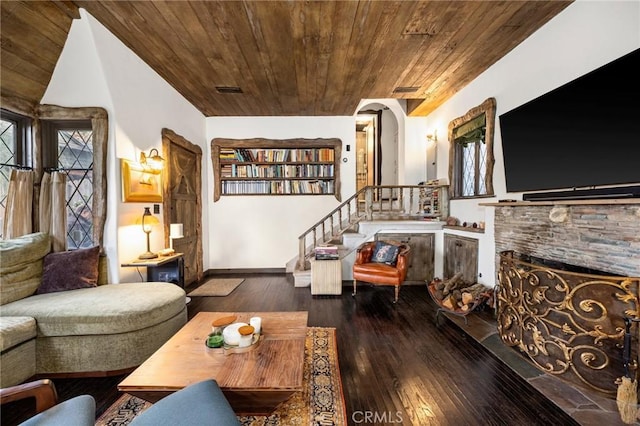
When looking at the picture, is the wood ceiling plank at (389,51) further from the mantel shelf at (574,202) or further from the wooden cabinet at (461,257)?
the wooden cabinet at (461,257)

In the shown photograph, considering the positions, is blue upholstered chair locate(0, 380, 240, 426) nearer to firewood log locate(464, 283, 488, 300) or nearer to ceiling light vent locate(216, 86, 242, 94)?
firewood log locate(464, 283, 488, 300)

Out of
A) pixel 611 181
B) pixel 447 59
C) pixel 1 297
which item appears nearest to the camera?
pixel 611 181

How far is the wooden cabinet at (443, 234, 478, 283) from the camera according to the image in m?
3.42

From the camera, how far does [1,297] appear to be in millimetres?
2053

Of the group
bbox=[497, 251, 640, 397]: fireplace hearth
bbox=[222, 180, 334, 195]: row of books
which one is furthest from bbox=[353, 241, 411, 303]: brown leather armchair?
bbox=[222, 180, 334, 195]: row of books

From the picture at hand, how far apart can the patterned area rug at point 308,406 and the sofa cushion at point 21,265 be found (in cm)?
133

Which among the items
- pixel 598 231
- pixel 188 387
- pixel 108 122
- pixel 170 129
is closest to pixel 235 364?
pixel 188 387

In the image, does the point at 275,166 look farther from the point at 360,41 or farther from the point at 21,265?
the point at 21,265

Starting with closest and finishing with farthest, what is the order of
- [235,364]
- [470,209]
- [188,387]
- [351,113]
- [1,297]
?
[188,387] → [235,364] → [1,297] → [470,209] → [351,113]

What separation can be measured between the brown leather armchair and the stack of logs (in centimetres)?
44

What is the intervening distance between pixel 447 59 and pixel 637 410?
→ 338 cm

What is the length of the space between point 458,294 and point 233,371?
8.73 ft

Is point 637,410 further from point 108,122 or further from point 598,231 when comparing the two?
point 108,122

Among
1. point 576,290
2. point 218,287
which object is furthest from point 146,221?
point 576,290
